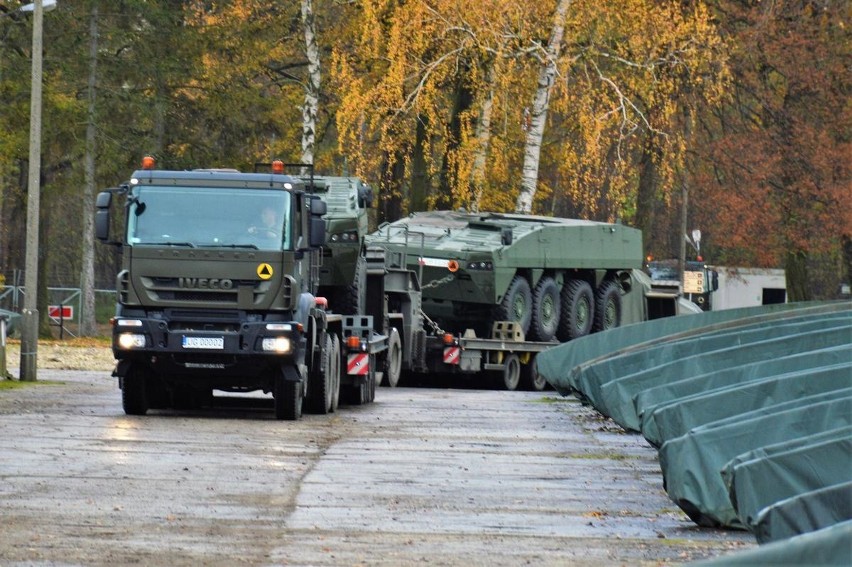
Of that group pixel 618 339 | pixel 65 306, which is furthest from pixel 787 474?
pixel 65 306

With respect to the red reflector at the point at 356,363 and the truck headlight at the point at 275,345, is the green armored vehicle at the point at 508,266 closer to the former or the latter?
the red reflector at the point at 356,363

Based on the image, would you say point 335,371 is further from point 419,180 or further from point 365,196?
point 419,180

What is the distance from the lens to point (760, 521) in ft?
27.1

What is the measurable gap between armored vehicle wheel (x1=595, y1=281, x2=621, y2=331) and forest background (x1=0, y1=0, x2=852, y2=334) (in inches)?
89.9

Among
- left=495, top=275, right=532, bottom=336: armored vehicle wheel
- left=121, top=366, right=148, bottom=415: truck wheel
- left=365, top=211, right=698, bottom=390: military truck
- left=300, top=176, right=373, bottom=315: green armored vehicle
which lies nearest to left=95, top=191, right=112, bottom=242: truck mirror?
left=121, top=366, right=148, bottom=415: truck wheel

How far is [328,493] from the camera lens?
499 inches

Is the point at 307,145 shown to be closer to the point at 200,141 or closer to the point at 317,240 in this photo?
the point at 200,141

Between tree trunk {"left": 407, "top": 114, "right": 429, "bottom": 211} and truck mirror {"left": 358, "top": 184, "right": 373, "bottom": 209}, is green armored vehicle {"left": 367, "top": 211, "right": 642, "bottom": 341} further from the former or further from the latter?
tree trunk {"left": 407, "top": 114, "right": 429, "bottom": 211}

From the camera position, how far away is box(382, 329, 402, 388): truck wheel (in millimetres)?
29203

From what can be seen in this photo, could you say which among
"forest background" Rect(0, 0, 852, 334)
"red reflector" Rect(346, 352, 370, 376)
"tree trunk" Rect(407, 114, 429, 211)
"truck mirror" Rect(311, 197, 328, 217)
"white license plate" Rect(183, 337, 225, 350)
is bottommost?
"red reflector" Rect(346, 352, 370, 376)

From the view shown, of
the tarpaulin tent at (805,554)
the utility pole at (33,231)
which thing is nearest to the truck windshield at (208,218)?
the utility pole at (33,231)

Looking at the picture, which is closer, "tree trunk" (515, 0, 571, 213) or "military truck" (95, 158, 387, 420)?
"military truck" (95, 158, 387, 420)

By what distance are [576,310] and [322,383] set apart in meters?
12.7

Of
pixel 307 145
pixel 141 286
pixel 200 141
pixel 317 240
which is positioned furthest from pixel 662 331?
pixel 200 141
